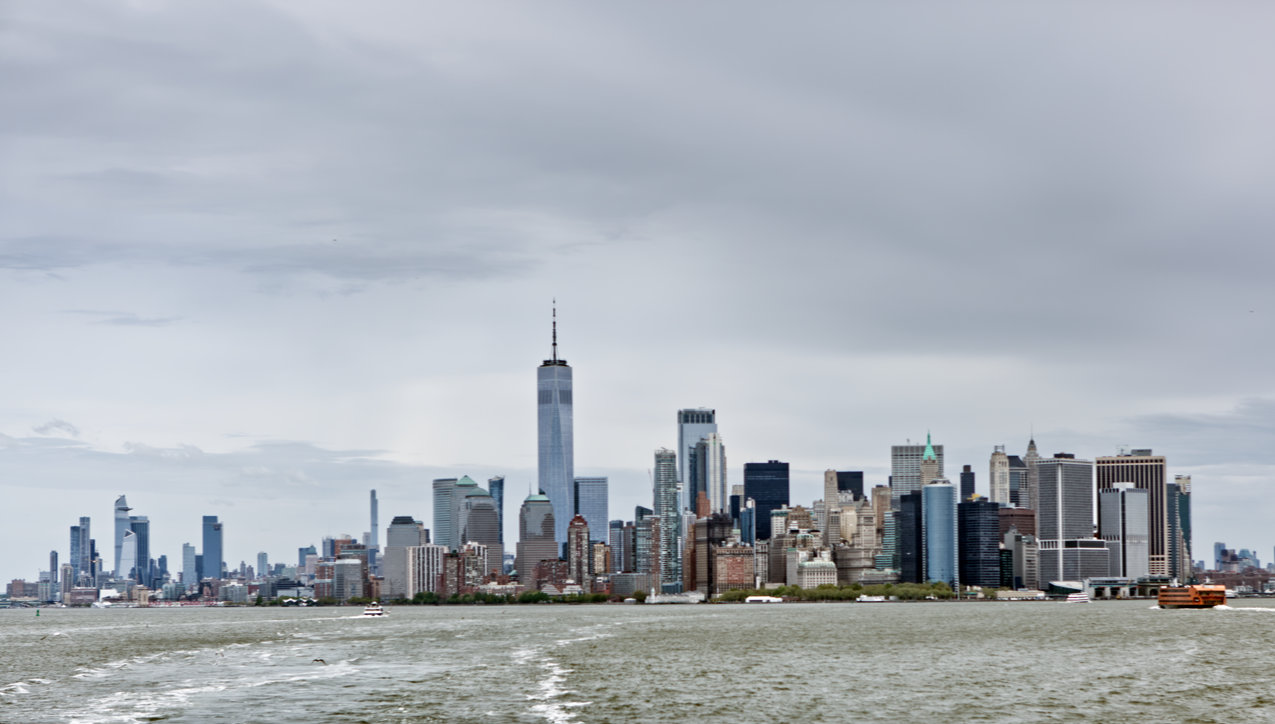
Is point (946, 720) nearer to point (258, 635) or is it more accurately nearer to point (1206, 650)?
point (1206, 650)

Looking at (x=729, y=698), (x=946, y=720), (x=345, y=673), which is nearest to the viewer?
(x=946, y=720)

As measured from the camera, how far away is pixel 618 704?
8088 centimetres

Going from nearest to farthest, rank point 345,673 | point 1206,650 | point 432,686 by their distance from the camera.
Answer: point 432,686 → point 345,673 → point 1206,650

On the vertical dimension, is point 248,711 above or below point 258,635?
above

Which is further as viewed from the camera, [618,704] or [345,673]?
[345,673]

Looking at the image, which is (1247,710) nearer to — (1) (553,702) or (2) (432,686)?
(1) (553,702)

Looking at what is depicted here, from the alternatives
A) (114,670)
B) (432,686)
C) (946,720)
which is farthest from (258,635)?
(946,720)

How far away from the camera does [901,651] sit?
133 metres

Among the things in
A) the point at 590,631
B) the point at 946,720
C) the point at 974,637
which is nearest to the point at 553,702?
the point at 946,720

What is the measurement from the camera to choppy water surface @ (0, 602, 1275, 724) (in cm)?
7744

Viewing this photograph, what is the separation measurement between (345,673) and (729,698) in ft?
114

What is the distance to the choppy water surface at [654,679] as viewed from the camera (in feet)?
254

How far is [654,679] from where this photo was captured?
9956cm

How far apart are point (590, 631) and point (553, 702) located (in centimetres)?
10679
